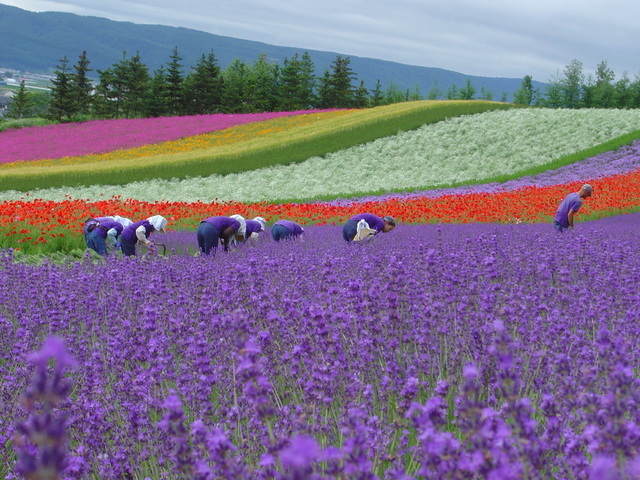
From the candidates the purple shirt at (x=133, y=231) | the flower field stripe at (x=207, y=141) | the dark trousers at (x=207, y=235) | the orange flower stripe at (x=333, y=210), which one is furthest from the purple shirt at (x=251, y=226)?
the flower field stripe at (x=207, y=141)

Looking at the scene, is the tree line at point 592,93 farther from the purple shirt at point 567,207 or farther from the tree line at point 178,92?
the purple shirt at point 567,207

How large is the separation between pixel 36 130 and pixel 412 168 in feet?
85.4

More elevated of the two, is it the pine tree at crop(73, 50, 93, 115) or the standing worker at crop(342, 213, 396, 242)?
the pine tree at crop(73, 50, 93, 115)

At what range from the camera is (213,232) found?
961cm

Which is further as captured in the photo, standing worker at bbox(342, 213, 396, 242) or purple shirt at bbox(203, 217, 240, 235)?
purple shirt at bbox(203, 217, 240, 235)

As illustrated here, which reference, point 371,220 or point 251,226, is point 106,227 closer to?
point 251,226

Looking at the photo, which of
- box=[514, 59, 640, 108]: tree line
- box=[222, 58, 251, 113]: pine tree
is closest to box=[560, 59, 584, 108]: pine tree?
box=[514, 59, 640, 108]: tree line

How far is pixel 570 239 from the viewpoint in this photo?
25.5ft

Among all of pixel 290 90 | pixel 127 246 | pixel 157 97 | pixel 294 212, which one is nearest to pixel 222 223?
pixel 127 246

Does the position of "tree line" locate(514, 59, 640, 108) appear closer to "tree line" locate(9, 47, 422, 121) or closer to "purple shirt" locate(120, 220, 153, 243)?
"tree line" locate(9, 47, 422, 121)

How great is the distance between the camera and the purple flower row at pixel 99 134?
32.6m

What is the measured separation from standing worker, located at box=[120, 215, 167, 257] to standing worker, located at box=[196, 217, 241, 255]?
2.28 ft

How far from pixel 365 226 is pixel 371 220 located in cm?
33

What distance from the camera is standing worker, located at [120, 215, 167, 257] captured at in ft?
31.9
